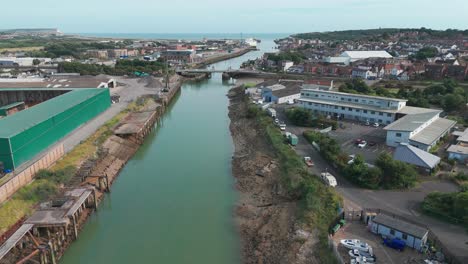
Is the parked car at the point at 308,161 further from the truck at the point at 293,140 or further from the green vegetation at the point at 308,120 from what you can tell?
the green vegetation at the point at 308,120

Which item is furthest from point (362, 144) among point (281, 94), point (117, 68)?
point (117, 68)

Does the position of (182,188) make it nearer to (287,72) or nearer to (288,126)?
(288,126)

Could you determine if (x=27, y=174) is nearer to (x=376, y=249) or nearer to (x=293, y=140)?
(x=293, y=140)

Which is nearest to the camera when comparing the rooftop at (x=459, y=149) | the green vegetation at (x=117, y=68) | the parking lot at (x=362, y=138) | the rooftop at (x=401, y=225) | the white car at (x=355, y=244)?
the white car at (x=355, y=244)

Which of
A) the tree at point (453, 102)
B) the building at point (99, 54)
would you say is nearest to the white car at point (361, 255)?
the tree at point (453, 102)

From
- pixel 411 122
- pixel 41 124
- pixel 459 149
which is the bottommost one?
pixel 459 149
